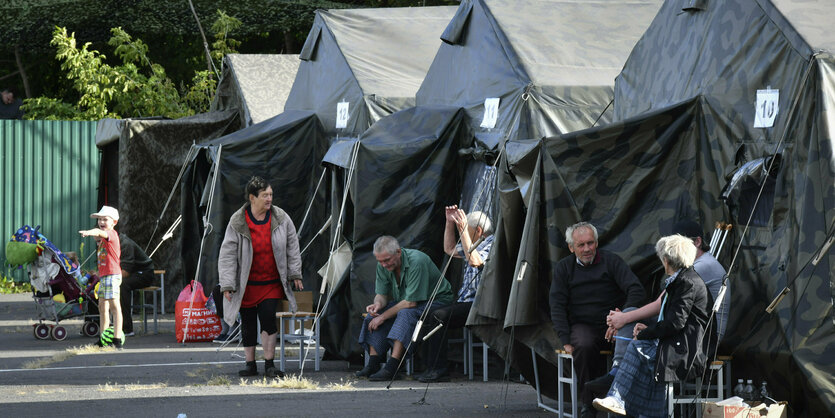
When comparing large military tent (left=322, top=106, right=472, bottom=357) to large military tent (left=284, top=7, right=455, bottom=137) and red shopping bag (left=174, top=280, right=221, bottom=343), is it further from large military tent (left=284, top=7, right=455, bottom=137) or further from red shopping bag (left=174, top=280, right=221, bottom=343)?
red shopping bag (left=174, top=280, right=221, bottom=343)

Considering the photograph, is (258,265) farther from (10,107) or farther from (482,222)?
(10,107)

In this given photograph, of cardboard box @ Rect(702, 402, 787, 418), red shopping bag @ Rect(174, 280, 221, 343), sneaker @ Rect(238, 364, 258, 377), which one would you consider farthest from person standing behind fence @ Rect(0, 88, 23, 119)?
cardboard box @ Rect(702, 402, 787, 418)

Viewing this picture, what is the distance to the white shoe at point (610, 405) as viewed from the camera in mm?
7152

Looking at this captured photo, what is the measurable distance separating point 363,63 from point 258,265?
457cm

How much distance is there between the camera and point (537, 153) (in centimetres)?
859

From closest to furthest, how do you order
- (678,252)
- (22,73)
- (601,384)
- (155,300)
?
(678,252)
(601,384)
(155,300)
(22,73)

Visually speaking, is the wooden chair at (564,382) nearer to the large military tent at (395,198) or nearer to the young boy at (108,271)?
the large military tent at (395,198)

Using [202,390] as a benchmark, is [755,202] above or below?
above

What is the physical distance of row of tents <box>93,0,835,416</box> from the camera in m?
7.23

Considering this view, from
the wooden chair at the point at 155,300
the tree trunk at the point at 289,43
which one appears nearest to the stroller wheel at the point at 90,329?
the wooden chair at the point at 155,300

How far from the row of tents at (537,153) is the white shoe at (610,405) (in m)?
0.87

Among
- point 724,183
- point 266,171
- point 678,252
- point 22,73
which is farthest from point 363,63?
point 22,73

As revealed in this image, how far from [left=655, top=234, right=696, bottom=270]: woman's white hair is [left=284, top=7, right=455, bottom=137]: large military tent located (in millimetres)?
6563

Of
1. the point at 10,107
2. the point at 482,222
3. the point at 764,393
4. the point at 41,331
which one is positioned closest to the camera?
the point at 764,393
